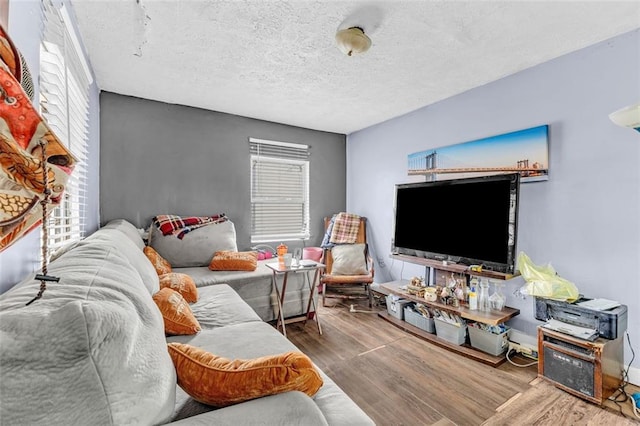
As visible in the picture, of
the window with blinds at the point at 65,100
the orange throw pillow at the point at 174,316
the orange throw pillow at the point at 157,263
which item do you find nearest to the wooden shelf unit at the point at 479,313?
the orange throw pillow at the point at 174,316

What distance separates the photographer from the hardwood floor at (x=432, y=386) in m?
1.70

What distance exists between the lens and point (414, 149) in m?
3.55

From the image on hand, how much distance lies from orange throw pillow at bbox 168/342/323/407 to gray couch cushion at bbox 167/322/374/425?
3.7 inches

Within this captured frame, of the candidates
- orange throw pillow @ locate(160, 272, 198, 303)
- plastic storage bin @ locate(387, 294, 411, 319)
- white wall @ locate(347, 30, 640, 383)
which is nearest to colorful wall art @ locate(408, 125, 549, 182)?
→ white wall @ locate(347, 30, 640, 383)

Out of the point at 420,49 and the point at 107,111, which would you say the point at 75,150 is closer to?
the point at 107,111

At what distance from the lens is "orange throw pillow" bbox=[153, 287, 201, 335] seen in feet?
5.10

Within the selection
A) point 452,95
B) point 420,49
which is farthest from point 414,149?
point 420,49

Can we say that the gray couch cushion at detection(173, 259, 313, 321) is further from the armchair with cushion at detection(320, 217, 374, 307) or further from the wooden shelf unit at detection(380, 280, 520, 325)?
the wooden shelf unit at detection(380, 280, 520, 325)

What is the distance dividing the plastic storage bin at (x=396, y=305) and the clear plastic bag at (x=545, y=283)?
3.90 ft

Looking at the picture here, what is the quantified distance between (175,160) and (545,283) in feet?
12.5

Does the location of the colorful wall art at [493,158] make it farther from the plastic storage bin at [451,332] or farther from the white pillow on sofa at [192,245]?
the white pillow on sofa at [192,245]

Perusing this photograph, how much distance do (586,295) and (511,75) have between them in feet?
6.44

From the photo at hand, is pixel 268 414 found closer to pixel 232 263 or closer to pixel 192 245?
pixel 232 263

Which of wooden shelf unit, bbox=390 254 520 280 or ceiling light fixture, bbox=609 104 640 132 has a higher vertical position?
ceiling light fixture, bbox=609 104 640 132
